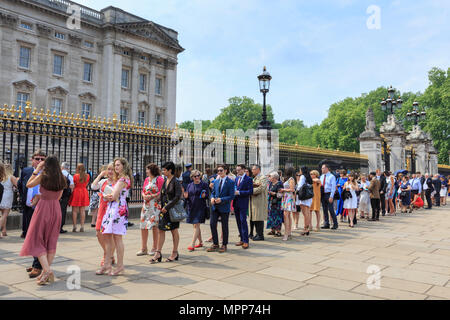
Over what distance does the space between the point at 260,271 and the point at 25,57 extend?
32365 mm

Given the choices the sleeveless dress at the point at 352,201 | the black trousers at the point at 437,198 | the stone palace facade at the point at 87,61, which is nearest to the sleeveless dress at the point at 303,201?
the sleeveless dress at the point at 352,201

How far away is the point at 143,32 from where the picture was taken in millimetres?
39344

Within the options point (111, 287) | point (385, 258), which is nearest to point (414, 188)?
point (385, 258)

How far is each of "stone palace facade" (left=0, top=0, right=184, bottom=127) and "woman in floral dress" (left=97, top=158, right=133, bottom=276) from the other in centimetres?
2722

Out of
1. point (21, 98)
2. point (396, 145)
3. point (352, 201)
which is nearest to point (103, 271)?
point (352, 201)

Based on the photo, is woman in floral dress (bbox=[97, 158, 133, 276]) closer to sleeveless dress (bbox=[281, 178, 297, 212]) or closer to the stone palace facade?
sleeveless dress (bbox=[281, 178, 297, 212])

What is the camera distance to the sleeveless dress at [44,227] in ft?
15.5

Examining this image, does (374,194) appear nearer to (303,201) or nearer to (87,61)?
(303,201)

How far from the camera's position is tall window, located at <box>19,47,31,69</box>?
100.0 feet

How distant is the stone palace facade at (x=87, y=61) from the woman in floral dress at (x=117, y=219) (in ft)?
89.3

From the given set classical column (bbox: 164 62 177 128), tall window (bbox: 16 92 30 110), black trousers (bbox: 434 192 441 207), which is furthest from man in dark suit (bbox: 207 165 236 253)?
classical column (bbox: 164 62 177 128)

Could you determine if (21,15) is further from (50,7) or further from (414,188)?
(414,188)

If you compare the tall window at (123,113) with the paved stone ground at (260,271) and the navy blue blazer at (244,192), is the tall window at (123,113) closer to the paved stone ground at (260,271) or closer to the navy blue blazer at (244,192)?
the paved stone ground at (260,271)

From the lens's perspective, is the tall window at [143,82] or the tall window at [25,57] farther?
the tall window at [143,82]
